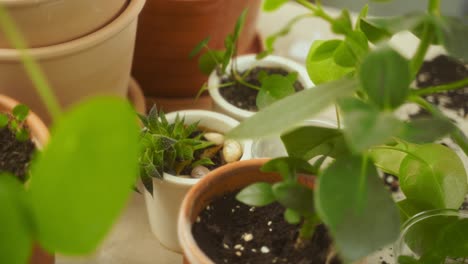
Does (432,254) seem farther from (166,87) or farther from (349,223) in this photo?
(166,87)

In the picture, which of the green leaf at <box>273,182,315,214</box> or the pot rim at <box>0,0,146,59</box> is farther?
the pot rim at <box>0,0,146,59</box>

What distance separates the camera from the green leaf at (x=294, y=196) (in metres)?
0.47

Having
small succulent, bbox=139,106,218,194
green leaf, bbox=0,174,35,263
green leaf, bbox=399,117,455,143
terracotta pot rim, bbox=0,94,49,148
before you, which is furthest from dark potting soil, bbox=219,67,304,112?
green leaf, bbox=0,174,35,263

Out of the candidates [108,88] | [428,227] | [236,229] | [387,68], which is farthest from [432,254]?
[108,88]

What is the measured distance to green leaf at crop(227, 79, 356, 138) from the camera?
409mm

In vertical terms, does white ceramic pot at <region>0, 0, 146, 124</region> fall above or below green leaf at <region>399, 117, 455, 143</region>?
below

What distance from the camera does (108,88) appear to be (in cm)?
78

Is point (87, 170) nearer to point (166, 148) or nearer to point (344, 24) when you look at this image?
point (344, 24)

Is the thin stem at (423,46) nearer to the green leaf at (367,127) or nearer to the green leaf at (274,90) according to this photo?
the green leaf at (367,127)

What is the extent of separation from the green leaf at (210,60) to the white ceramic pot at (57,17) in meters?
0.21

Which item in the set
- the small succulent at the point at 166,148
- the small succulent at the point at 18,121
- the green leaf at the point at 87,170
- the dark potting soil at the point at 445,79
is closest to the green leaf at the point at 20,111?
the small succulent at the point at 18,121

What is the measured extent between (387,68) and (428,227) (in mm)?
340

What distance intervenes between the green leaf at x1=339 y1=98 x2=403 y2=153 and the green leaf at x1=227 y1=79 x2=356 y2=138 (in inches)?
1.0

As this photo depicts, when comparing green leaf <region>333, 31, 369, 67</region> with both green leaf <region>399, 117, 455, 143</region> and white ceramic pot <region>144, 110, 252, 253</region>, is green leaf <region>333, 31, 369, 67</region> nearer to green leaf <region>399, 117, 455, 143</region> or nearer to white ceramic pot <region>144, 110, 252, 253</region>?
green leaf <region>399, 117, 455, 143</region>
